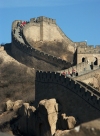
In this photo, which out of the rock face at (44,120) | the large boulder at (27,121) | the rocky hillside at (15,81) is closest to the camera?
the rock face at (44,120)

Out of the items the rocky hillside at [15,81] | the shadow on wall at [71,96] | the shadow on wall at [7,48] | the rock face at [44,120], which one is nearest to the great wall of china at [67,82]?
the shadow on wall at [71,96]

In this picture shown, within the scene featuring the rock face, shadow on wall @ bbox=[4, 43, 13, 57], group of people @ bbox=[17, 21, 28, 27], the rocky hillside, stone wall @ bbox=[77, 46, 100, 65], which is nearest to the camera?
the rock face

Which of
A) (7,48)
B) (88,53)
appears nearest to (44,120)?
(88,53)

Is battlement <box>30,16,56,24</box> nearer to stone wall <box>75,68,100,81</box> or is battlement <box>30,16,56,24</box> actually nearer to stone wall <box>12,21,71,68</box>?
stone wall <box>12,21,71,68</box>

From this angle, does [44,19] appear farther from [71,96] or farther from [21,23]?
[71,96]

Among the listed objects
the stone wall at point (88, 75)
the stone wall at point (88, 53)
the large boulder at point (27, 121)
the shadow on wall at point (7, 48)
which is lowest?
the large boulder at point (27, 121)

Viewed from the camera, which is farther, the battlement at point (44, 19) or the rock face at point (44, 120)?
the battlement at point (44, 19)

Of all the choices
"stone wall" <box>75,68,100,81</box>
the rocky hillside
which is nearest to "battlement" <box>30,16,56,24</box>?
the rocky hillside

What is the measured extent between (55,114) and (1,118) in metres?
9.20

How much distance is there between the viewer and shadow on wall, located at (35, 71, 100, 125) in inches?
785

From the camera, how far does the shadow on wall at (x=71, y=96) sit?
65.4 feet

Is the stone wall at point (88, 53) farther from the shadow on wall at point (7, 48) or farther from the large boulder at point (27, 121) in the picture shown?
the shadow on wall at point (7, 48)

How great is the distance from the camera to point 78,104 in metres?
21.3

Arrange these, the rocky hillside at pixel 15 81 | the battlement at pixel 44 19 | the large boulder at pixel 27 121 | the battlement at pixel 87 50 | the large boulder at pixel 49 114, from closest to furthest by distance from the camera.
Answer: the large boulder at pixel 49 114
the large boulder at pixel 27 121
the battlement at pixel 87 50
the rocky hillside at pixel 15 81
the battlement at pixel 44 19
